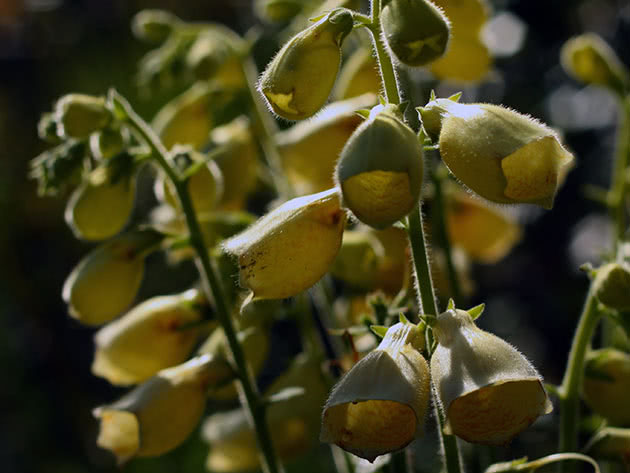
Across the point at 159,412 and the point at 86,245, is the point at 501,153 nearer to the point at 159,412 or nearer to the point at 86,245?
the point at 159,412

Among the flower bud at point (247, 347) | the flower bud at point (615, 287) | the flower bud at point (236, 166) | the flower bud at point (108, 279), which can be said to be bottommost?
the flower bud at point (247, 347)

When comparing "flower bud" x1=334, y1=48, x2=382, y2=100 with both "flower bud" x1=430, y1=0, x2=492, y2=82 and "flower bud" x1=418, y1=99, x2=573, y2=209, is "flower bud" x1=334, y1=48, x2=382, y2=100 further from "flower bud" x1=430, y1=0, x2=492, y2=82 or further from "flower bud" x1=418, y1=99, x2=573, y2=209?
"flower bud" x1=418, y1=99, x2=573, y2=209

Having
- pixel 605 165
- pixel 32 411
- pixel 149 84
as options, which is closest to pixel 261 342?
pixel 149 84

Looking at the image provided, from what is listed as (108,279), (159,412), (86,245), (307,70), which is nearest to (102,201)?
(108,279)

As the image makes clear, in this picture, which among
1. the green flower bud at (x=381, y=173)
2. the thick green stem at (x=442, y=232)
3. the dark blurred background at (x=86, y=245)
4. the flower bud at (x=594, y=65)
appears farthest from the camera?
the dark blurred background at (x=86, y=245)

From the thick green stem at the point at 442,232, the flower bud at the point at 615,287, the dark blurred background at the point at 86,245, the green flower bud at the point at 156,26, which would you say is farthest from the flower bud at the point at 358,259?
the dark blurred background at the point at 86,245

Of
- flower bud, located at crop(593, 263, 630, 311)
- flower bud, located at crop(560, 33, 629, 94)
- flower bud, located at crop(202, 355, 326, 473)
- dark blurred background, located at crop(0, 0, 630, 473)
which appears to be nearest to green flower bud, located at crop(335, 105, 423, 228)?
flower bud, located at crop(593, 263, 630, 311)

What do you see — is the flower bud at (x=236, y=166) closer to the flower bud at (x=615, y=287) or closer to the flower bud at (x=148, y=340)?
the flower bud at (x=148, y=340)
